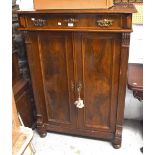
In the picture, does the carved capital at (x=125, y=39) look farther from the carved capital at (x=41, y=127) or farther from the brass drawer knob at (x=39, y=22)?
the carved capital at (x=41, y=127)

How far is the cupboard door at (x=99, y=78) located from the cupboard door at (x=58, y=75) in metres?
0.09

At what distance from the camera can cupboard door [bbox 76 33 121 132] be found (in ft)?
5.25

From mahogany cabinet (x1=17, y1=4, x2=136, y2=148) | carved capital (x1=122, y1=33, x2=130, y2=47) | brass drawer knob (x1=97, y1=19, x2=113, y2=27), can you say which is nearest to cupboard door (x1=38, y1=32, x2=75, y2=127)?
mahogany cabinet (x1=17, y1=4, x2=136, y2=148)

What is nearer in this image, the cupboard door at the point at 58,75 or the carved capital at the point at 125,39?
the carved capital at the point at 125,39

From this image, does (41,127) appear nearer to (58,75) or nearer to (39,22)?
(58,75)

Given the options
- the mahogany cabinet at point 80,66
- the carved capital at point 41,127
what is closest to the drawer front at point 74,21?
the mahogany cabinet at point 80,66

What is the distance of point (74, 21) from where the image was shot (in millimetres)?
1530

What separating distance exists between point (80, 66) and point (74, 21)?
37cm

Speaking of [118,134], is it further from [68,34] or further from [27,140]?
[68,34]

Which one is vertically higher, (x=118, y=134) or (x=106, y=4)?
(x=106, y=4)

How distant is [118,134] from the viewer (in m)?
1.88

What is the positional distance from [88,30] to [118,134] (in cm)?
96

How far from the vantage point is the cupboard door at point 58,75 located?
169 cm
